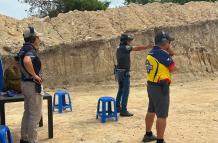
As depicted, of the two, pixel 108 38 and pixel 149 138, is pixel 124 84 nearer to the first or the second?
pixel 149 138

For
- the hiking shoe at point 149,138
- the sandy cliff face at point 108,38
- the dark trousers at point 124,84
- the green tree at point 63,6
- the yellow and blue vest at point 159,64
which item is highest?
the green tree at point 63,6

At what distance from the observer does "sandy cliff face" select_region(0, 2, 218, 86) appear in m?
15.2

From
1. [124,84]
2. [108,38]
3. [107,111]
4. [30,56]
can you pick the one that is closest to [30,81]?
[30,56]

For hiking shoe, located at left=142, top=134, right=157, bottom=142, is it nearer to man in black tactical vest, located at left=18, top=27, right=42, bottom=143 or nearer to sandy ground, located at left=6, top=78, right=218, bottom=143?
sandy ground, located at left=6, top=78, right=218, bottom=143

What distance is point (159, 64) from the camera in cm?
637

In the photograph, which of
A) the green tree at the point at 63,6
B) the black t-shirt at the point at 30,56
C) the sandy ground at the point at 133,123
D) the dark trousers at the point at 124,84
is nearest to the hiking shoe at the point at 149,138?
the sandy ground at the point at 133,123

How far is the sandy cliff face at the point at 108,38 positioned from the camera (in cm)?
1520

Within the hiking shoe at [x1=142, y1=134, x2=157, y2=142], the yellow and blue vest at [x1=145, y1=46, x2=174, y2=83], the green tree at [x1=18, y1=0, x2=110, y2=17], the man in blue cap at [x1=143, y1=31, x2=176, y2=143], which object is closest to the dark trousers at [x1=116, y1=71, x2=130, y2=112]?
the hiking shoe at [x1=142, y1=134, x2=157, y2=142]

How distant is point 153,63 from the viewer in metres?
6.41

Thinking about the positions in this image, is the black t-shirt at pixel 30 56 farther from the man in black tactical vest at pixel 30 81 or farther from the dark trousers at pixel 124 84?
the dark trousers at pixel 124 84

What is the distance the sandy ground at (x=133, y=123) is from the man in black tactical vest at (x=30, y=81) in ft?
2.59

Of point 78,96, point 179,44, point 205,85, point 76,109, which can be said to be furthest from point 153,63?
point 179,44

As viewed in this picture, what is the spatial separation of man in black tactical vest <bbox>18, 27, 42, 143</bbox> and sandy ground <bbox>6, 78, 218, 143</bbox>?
2.59 feet

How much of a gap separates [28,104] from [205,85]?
9.09 meters
